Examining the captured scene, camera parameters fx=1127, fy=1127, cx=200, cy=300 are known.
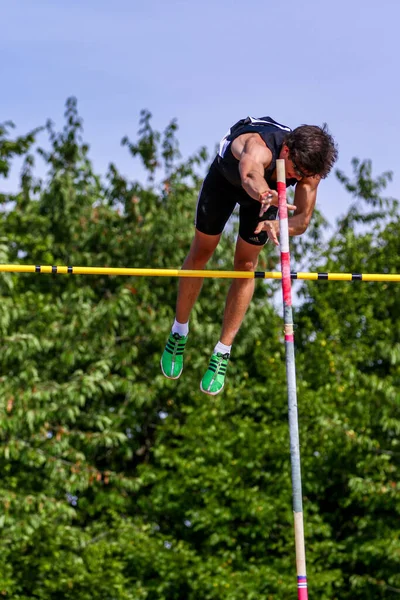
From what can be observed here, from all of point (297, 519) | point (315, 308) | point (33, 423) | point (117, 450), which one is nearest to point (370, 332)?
point (315, 308)

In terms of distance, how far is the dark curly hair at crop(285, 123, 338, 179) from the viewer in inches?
231

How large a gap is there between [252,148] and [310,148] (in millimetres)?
301

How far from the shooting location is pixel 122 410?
15875mm

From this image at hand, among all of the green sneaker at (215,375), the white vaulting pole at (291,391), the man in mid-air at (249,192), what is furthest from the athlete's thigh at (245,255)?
the white vaulting pole at (291,391)

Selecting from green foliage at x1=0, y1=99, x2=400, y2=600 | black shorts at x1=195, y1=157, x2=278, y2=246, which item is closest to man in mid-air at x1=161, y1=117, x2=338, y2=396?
black shorts at x1=195, y1=157, x2=278, y2=246

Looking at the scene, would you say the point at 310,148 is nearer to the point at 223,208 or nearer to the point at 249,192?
the point at 249,192

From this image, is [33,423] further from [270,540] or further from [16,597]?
[270,540]

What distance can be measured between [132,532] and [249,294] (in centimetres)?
918

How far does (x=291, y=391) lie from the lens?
5.52 meters

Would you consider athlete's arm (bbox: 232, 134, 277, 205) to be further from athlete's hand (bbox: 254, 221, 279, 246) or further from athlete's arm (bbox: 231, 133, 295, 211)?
athlete's hand (bbox: 254, 221, 279, 246)

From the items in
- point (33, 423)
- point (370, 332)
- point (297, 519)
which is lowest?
point (297, 519)

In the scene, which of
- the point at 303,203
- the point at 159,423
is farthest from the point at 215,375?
the point at 159,423

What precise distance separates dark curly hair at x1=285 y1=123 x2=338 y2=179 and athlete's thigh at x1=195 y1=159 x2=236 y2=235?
0.65 metres

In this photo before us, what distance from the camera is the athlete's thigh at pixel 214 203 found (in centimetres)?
645
